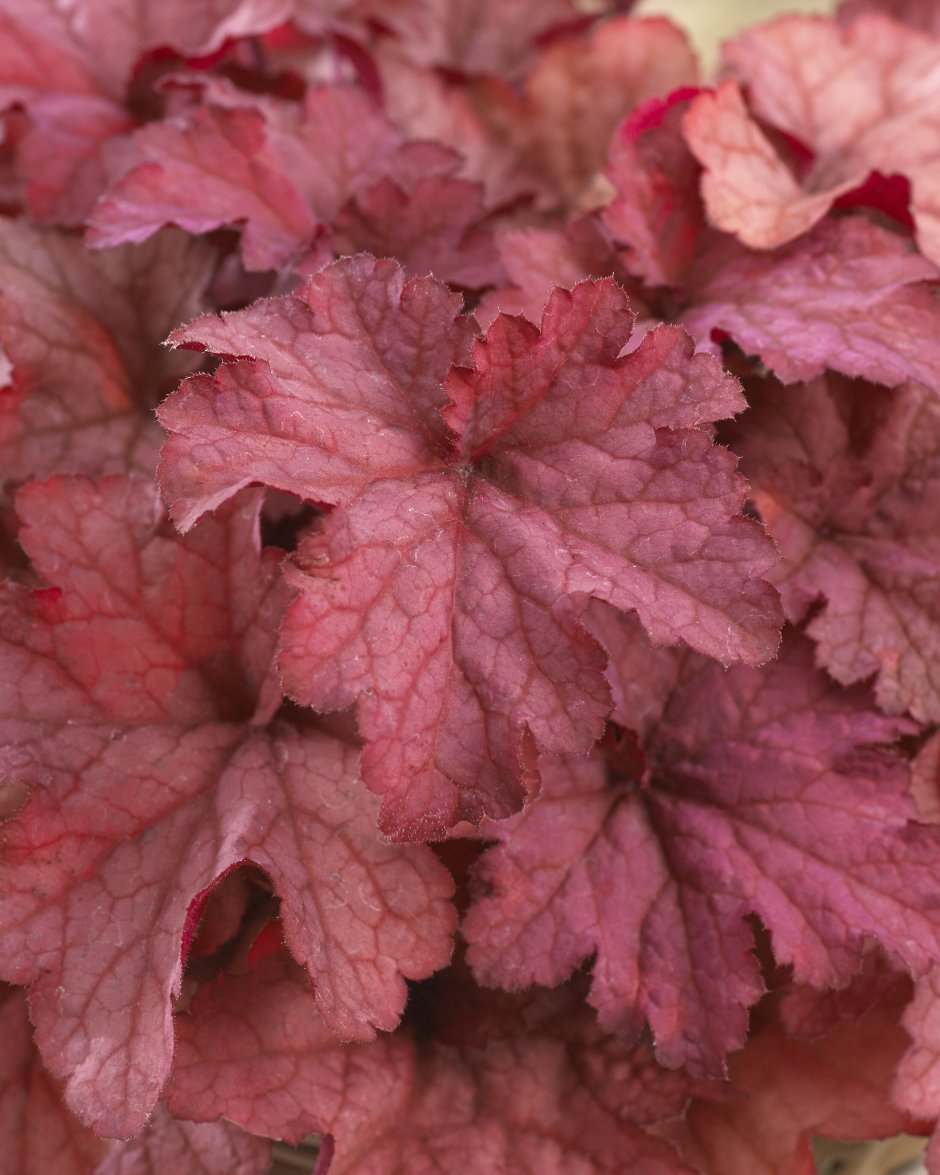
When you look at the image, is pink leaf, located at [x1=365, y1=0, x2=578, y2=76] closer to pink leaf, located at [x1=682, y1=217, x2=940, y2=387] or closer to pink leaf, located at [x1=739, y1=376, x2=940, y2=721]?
pink leaf, located at [x1=682, y1=217, x2=940, y2=387]

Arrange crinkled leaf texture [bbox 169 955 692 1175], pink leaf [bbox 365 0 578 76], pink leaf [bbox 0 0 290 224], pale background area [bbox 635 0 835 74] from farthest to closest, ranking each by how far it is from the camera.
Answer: pale background area [bbox 635 0 835 74] < pink leaf [bbox 365 0 578 76] < pink leaf [bbox 0 0 290 224] < crinkled leaf texture [bbox 169 955 692 1175]

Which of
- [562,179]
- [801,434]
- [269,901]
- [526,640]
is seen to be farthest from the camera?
[562,179]

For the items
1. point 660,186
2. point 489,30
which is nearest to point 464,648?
point 660,186

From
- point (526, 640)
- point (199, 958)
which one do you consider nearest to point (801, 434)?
point (526, 640)

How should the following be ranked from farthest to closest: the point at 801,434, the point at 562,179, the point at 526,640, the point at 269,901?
1. the point at 562,179
2. the point at 801,434
3. the point at 269,901
4. the point at 526,640

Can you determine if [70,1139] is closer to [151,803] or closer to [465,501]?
[151,803]

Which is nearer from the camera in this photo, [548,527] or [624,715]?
[548,527]

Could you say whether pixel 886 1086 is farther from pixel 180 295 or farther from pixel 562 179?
pixel 562 179

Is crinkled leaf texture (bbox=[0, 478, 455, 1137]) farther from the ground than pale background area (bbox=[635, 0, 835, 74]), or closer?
farther from the ground

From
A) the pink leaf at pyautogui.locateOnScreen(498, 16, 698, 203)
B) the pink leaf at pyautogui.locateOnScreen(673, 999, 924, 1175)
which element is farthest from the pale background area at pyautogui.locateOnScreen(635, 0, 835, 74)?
the pink leaf at pyautogui.locateOnScreen(673, 999, 924, 1175)
